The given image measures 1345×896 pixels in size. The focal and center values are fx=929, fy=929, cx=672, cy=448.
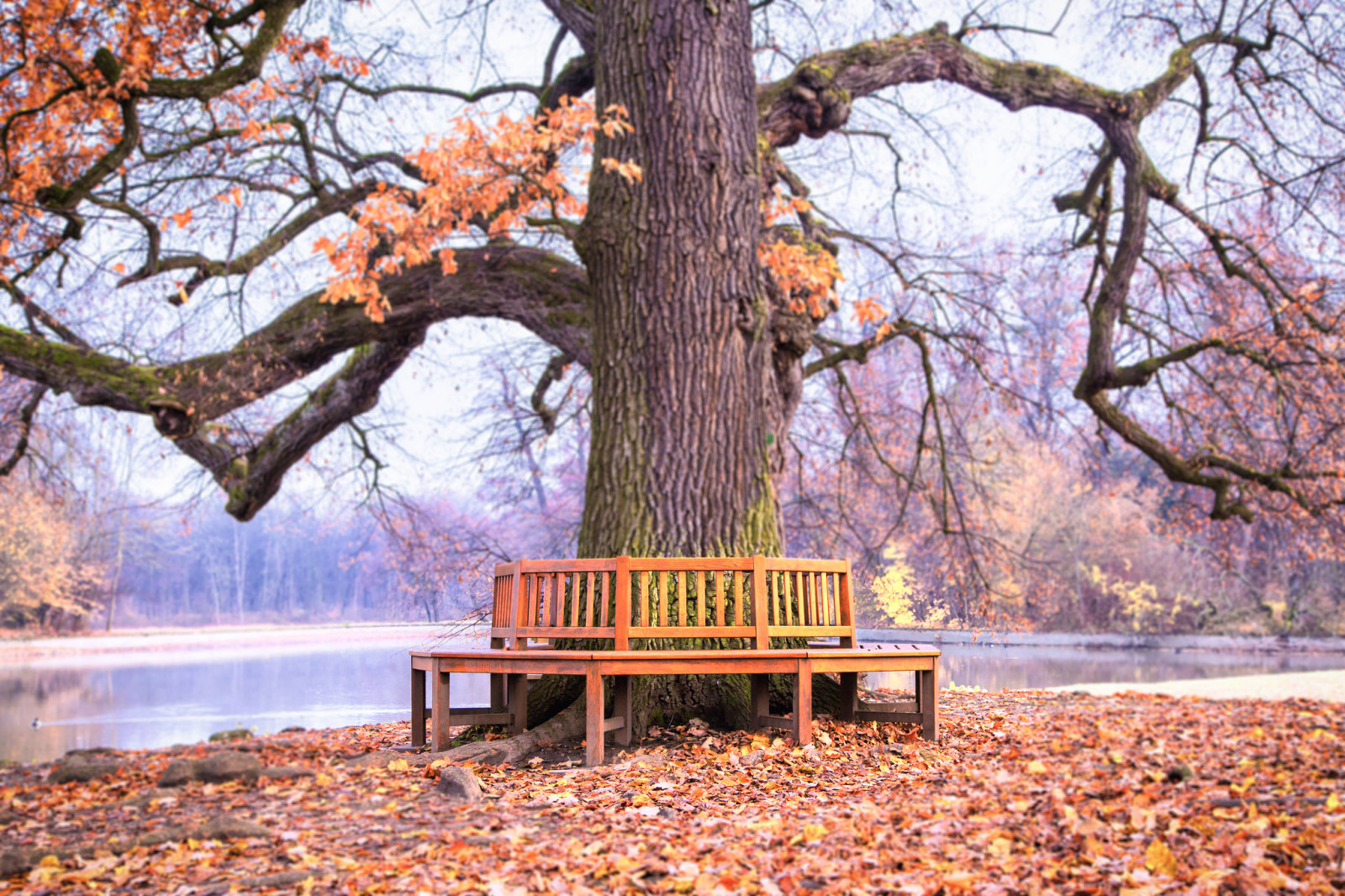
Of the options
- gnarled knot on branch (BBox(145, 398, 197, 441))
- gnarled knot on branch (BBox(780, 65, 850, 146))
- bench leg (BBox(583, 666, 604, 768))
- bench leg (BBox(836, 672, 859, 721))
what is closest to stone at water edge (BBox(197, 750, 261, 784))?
bench leg (BBox(583, 666, 604, 768))

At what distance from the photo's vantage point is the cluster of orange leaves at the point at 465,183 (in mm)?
5250

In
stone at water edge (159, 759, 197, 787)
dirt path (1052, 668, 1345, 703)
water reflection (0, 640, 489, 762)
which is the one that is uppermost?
stone at water edge (159, 759, 197, 787)

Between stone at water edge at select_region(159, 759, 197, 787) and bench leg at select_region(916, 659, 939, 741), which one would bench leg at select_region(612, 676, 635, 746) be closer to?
bench leg at select_region(916, 659, 939, 741)

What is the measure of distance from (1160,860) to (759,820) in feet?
3.90

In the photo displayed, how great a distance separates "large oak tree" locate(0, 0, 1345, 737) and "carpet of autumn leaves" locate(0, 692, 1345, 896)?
Answer: 1.46 m

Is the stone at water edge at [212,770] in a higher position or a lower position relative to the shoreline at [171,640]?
higher

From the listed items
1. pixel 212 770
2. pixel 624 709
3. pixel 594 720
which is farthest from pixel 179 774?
pixel 624 709

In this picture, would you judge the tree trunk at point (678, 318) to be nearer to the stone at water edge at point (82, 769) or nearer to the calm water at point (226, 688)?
the calm water at point (226, 688)

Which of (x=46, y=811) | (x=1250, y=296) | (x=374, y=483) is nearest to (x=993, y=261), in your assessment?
(x=1250, y=296)

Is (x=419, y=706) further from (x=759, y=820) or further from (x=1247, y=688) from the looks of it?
(x=1247, y=688)

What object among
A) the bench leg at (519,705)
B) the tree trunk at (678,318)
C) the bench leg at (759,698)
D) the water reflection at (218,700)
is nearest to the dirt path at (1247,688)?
the bench leg at (759,698)

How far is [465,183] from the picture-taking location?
5.42m

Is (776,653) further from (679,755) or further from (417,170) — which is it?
(417,170)

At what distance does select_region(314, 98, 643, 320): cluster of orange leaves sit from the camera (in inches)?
207
